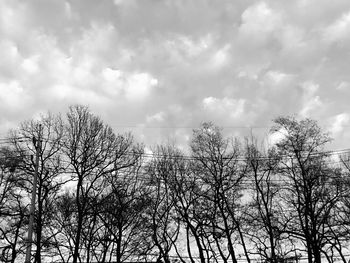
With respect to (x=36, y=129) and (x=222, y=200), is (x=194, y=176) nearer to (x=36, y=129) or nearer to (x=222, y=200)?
(x=222, y=200)

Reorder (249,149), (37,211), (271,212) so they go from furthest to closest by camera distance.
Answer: (249,149)
(271,212)
(37,211)

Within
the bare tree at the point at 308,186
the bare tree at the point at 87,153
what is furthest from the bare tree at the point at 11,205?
the bare tree at the point at 308,186

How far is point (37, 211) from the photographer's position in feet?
84.8

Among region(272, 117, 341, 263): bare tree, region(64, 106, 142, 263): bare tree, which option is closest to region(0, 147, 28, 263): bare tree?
region(64, 106, 142, 263): bare tree

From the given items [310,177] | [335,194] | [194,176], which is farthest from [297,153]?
[194,176]

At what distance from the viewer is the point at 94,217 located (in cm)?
2742

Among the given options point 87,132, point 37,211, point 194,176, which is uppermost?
point 87,132

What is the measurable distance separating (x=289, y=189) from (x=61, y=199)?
18.5 meters

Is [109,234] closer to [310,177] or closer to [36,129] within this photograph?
[36,129]

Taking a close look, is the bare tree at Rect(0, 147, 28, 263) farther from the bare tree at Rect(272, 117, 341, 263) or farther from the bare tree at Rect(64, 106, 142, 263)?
the bare tree at Rect(272, 117, 341, 263)

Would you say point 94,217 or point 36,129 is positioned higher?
point 36,129

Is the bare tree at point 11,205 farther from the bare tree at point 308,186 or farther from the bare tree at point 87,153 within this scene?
the bare tree at point 308,186

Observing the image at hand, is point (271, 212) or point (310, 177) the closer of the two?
point (310, 177)

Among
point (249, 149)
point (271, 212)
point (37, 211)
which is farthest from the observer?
point (249, 149)
